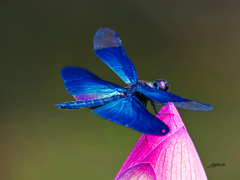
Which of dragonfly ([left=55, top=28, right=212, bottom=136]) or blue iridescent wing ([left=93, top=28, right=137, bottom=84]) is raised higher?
blue iridescent wing ([left=93, top=28, right=137, bottom=84])

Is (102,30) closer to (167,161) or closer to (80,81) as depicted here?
(80,81)

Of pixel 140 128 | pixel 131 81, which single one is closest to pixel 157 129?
pixel 140 128

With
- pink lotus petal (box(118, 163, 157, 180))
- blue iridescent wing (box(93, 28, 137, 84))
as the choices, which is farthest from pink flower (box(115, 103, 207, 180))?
blue iridescent wing (box(93, 28, 137, 84))

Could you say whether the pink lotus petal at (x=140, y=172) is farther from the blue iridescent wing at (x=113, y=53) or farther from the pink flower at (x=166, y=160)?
the blue iridescent wing at (x=113, y=53)

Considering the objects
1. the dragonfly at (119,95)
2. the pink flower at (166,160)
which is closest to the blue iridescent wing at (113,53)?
the dragonfly at (119,95)

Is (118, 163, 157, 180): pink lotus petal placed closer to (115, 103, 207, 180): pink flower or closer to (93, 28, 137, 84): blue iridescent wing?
(115, 103, 207, 180): pink flower

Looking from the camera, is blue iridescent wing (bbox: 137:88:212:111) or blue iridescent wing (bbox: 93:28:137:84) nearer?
blue iridescent wing (bbox: 137:88:212:111)

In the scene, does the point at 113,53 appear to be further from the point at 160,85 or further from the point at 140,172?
the point at 140,172
